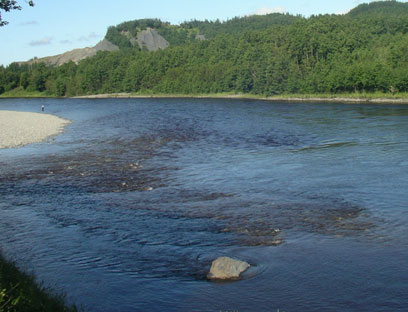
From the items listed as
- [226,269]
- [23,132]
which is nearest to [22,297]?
[226,269]

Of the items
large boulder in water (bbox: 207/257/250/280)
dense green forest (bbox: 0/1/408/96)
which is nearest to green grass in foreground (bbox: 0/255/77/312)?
large boulder in water (bbox: 207/257/250/280)

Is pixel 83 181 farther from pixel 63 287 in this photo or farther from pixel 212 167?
pixel 63 287

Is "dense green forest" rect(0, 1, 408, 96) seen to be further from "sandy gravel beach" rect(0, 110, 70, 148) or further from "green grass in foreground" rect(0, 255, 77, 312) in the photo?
"green grass in foreground" rect(0, 255, 77, 312)

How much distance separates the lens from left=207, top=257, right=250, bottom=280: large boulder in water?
16250mm

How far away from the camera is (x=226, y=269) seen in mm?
16391

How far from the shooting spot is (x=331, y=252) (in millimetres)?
18500

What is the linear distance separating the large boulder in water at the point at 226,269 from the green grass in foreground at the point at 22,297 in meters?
5.49

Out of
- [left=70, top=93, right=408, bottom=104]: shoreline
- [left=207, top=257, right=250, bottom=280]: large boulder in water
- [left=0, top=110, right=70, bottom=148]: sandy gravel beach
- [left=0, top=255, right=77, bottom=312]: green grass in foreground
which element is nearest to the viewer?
[left=0, top=255, right=77, bottom=312]: green grass in foreground

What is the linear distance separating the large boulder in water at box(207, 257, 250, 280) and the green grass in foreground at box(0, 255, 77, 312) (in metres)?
5.49

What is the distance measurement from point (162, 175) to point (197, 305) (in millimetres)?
18909

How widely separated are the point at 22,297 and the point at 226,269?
7.40 m

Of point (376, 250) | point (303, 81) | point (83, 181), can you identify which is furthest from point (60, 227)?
point (303, 81)

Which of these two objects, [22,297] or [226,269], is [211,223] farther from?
[22,297]

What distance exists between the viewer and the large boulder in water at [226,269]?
53.3 ft
